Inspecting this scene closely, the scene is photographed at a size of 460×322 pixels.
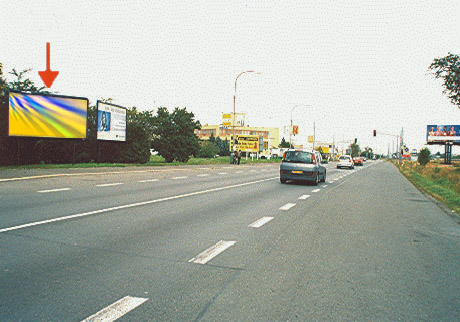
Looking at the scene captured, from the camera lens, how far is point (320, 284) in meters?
4.49

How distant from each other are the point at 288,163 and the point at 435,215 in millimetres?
9039

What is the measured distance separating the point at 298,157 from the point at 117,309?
1637cm

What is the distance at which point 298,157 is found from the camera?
19.3 m

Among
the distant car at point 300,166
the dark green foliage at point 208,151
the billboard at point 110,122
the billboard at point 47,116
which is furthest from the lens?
the dark green foliage at point 208,151

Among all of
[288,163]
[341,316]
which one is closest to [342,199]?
[288,163]

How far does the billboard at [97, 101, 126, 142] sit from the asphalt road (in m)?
21.5

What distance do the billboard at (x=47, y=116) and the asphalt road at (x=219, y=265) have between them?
1677 cm

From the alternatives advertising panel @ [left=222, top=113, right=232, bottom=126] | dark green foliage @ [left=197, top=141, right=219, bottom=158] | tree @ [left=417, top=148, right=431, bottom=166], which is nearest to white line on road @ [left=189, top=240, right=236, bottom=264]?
advertising panel @ [left=222, top=113, right=232, bottom=126]

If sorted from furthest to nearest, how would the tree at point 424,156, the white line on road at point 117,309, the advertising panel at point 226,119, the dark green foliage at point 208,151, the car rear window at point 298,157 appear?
1. the dark green foliage at point 208,151
2. the advertising panel at point 226,119
3. the tree at point 424,156
4. the car rear window at point 298,157
5. the white line on road at point 117,309

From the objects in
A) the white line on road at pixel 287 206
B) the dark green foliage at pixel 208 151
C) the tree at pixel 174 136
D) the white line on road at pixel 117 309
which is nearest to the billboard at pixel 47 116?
the white line on road at pixel 287 206

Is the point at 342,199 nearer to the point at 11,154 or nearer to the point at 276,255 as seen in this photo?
the point at 276,255

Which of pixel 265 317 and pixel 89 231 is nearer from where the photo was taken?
pixel 265 317

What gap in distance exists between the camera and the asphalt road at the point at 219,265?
3.68m

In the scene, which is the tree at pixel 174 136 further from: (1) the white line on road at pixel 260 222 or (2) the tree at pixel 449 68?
(1) the white line on road at pixel 260 222
